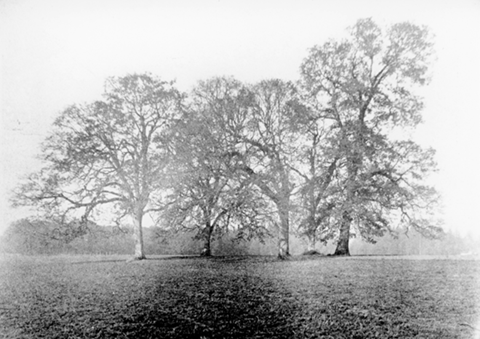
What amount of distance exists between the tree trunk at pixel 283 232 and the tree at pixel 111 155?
190 inches

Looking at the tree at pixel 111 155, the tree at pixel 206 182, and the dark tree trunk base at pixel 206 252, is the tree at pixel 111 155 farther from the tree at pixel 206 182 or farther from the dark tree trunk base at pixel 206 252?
the dark tree trunk base at pixel 206 252

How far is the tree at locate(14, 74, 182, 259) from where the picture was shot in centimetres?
1139

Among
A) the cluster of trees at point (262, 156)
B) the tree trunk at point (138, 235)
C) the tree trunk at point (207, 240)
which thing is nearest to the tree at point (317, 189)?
the cluster of trees at point (262, 156)

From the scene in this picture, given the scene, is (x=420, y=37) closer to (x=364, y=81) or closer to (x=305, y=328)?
(x=364, y=81)

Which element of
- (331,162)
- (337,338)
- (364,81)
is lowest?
(337,338)

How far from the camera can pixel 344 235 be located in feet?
49.2

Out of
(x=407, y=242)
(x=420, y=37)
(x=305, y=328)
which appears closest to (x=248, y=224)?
(x=305, y=328)

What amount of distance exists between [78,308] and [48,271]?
493 centimetres

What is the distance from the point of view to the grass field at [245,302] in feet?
22.6

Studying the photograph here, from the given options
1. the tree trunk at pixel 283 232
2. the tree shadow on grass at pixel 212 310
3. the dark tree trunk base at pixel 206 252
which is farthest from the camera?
the dark tree trunk base at pixel 206 252

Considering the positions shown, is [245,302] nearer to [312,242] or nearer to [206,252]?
[312,242]

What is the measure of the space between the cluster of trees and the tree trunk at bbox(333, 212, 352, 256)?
8cm

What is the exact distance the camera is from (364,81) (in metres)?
14.9

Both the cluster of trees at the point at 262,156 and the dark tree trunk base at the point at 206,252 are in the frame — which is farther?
the dark tree trunk base at the point at 206,252
